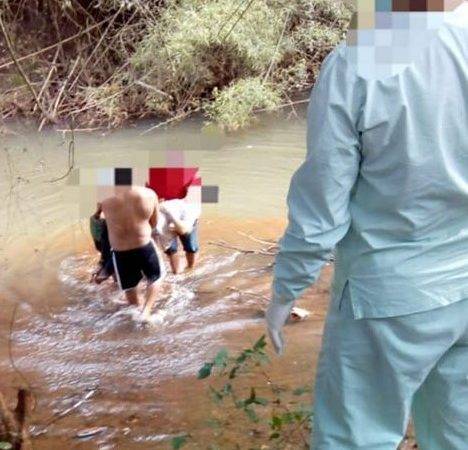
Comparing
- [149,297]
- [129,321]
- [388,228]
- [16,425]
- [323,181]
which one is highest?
[323,181]

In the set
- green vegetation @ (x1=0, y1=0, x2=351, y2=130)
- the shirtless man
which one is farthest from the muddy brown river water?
green vegetation @ (x1=0, y1=0, x2=351, y2=130)

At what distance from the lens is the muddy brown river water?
3.67 meters

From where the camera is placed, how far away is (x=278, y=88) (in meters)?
10.8

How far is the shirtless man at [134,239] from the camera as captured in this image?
→ 4493 mm

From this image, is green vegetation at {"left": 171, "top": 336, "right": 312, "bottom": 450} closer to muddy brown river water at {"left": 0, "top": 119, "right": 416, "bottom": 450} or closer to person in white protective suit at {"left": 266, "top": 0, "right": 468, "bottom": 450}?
muddy brown river water at {"left": 0, "top": 119, "right": 416, "bottom": 450}

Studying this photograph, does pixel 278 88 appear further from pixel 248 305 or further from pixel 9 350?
pixel 9 350

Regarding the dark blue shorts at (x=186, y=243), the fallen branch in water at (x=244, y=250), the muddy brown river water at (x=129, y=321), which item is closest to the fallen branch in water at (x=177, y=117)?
the muddy brown river water at (x=129, y=321)

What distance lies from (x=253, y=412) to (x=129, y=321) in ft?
7.42

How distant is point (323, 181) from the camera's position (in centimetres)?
192

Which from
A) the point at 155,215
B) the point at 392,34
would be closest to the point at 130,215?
the point at 155,215

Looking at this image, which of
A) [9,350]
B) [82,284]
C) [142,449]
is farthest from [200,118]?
[142,449]

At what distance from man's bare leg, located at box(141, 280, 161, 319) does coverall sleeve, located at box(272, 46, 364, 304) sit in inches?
117

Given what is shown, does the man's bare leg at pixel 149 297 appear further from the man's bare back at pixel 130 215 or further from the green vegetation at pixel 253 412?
the green vegetation at pixel 253 412

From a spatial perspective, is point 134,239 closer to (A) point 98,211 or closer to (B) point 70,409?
(A) point 98,211
